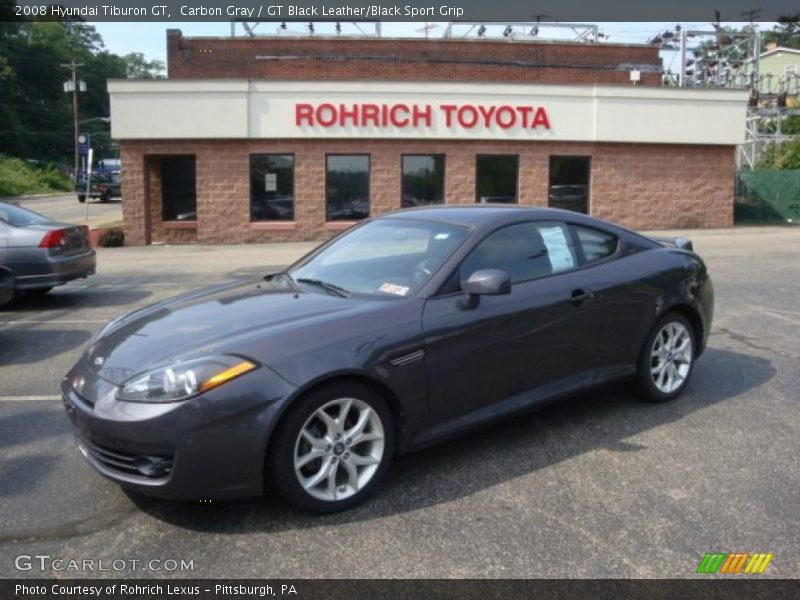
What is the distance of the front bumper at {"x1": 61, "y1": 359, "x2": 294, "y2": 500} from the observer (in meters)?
3.28

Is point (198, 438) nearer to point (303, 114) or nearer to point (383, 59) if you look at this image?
point (303, 114)

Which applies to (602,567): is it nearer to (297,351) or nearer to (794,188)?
(297,351)

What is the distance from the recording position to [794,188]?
25.3 meters

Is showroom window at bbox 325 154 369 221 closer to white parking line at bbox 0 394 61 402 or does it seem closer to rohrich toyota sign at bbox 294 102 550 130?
rohrich toyota sign at bbox 294 102 550 130

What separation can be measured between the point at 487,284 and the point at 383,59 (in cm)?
2189

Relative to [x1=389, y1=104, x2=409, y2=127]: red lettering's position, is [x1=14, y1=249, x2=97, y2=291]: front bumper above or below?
below

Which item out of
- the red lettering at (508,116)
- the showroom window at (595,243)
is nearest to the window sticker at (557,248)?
the showroom window at (595,243)

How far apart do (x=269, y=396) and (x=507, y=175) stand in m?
19.2

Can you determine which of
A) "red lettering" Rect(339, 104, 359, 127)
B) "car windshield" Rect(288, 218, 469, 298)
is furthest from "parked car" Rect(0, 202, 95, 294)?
"red lettering" Rect(339, 104, 359, 127)

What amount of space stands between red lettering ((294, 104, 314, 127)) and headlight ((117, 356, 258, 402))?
17809 millimetres

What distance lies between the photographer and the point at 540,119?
21391mm

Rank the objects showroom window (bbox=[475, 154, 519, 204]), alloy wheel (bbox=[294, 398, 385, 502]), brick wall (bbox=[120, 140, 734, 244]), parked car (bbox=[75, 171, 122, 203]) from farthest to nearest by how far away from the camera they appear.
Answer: parked car (bbox=[75, 171, 122, 203]), showroom window (bbox=[475, 154, 519, 204]), brick wall (bbox=[120, 140, 734, 244]), alloy wheel (bbox=[294, 398, 385, 502])

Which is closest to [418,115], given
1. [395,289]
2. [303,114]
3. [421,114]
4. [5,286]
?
[421,114]

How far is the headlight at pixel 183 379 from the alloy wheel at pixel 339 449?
0.44 metres
